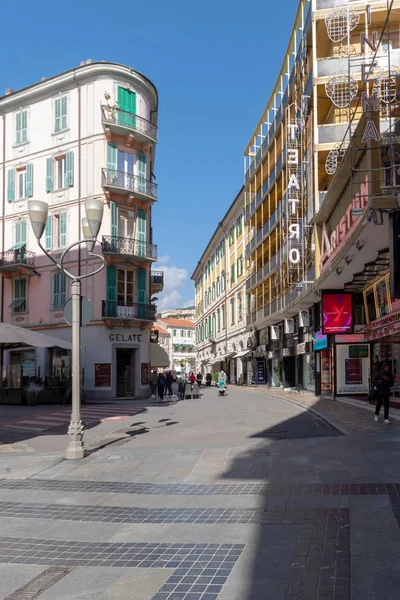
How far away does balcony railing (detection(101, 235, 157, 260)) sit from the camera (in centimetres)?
3291

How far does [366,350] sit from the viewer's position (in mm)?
26438

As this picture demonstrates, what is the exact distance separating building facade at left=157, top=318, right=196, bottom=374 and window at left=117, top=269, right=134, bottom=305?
269ft

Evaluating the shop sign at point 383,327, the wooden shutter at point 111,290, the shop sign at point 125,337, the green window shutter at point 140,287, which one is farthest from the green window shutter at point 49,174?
the shop sign at point 383,327

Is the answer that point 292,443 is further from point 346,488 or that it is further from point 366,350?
point 366,350

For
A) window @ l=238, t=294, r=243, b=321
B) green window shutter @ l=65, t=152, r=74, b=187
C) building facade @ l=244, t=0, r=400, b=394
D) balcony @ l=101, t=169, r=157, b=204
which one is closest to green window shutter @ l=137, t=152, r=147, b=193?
balcony @ l=101, t=169, r=157, b=204

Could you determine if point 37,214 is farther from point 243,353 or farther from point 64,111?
point 243,353

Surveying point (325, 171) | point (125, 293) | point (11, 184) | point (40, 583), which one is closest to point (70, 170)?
point (11, 184)

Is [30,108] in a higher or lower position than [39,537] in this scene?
higher

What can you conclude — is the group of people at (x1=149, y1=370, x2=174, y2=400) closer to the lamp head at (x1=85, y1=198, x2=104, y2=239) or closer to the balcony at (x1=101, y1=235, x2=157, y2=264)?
the balcony at (x1=101, y1=235, x2=157, y2=264)

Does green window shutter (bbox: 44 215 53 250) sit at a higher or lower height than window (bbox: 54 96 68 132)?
lower

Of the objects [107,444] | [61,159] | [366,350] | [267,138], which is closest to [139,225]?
[61,159]

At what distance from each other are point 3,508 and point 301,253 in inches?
982

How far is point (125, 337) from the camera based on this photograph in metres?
33.6

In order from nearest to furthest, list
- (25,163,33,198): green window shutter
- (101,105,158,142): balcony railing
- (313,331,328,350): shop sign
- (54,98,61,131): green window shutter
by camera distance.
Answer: (313,331,328,350): shop sign
(101,105,158,142): balcony railing
(54,98,61,131): green window shutter
(25,163,33,198): green window shutter
